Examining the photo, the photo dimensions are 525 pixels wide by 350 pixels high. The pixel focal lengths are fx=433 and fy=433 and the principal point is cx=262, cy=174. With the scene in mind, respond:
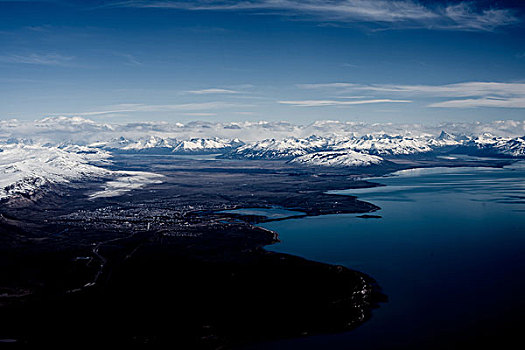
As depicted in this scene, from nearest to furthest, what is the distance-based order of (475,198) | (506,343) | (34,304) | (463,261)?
1. (506,343)
2. (34,304)
3. (463,261)
4. (475,198)

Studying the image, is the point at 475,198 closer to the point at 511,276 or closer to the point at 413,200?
the point at 413,200

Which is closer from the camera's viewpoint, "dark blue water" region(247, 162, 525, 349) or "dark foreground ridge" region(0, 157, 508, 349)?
"dark blue water" region(247, 162, 525, 349)

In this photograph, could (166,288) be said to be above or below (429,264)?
below

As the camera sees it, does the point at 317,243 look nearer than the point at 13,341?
No

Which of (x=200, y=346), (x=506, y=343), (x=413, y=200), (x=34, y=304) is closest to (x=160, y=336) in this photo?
(x=200, y=346)

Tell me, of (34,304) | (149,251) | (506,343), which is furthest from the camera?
(149,251)

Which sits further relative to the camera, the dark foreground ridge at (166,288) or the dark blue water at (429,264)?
the dark foreground ridge at (166,288)

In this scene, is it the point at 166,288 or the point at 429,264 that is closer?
the point at 166,288
